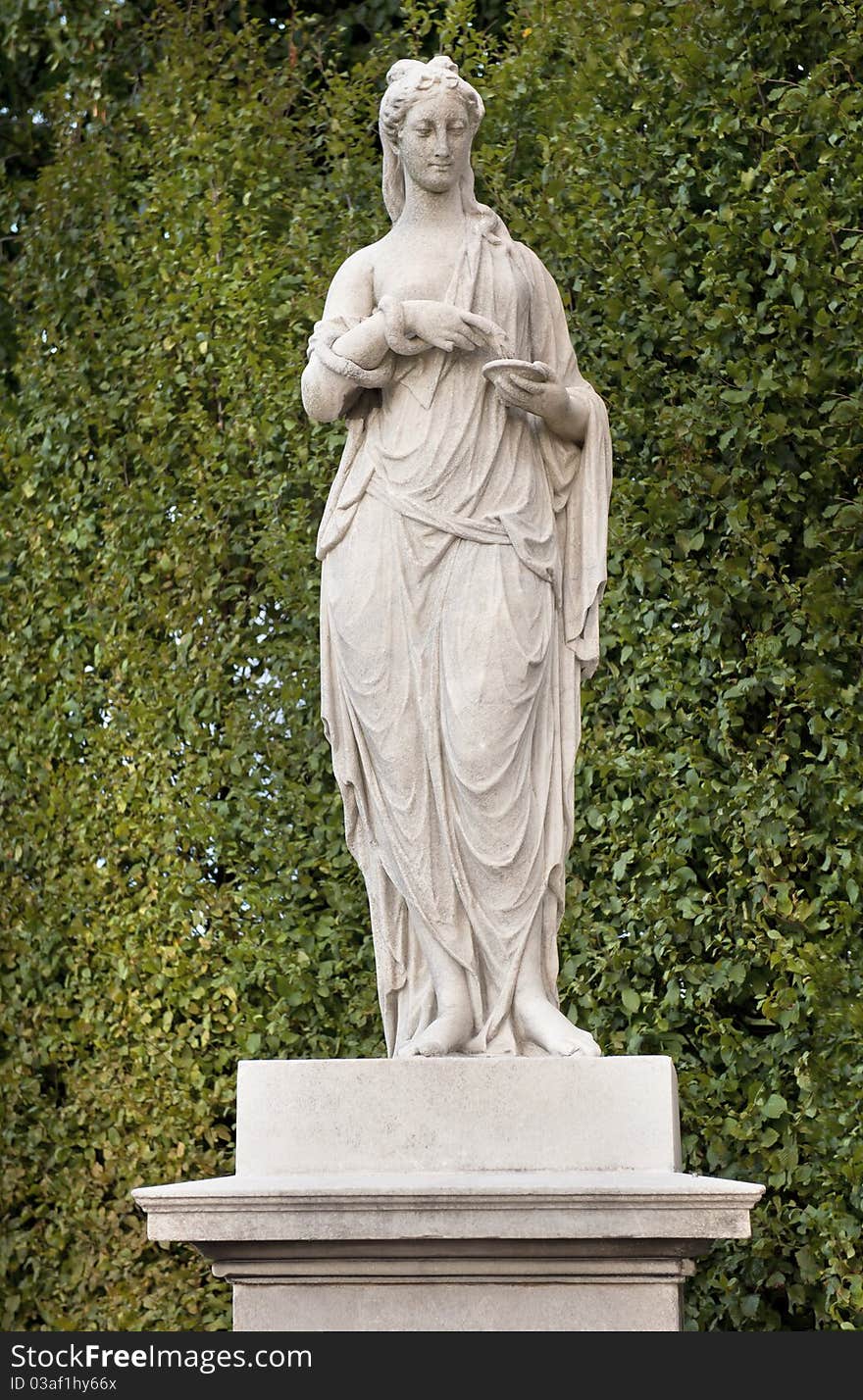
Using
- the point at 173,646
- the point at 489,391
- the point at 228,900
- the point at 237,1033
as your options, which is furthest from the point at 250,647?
the point at 489,391

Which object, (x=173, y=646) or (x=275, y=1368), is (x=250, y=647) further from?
(x=275, y=1368)

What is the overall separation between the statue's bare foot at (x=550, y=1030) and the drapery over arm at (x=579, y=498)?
79 cm

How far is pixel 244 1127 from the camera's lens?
4.46m

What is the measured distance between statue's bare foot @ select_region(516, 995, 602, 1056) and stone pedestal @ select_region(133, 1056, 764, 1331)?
2.8 inches

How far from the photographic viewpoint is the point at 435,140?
4793mm

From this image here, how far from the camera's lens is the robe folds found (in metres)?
4.59

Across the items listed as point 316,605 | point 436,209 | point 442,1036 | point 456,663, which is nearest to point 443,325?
point 436,209

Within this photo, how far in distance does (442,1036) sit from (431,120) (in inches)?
→ 82.5

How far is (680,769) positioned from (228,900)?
1.89 m

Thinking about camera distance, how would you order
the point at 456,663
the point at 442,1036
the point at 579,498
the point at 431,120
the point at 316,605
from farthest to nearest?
the point at 316,605, the point at 579,498, the point at 431,120, the point at 456,663, the point at 442,1036

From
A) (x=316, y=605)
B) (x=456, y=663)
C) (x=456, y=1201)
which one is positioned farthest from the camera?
(x=316, y=605)

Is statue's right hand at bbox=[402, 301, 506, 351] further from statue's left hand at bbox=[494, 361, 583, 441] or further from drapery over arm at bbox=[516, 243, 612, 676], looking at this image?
drapery over arm at bbox=[516, 243, 612, 676]

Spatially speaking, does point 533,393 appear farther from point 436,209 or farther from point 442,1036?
point 442,1036

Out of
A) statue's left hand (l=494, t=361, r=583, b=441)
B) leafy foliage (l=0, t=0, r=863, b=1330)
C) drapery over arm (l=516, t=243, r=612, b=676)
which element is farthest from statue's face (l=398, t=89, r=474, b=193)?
leafy foliage (l=0, t=0, r=863, b=1330)
